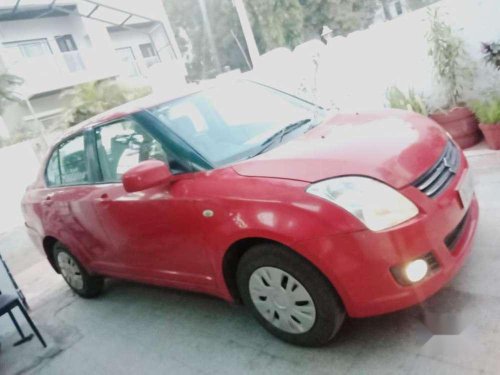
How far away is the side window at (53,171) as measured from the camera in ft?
13.3

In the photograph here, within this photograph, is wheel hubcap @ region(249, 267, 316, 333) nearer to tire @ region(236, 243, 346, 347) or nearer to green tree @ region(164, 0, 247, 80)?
tire @ region(236, 243, 346, 347)

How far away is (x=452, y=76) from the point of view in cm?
501

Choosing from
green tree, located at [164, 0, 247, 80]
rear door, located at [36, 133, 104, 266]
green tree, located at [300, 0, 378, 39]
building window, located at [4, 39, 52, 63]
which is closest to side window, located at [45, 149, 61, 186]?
rear door, located at [36, 133, 104, 266]

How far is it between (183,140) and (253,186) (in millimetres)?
668

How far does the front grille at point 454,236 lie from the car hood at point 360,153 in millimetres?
354

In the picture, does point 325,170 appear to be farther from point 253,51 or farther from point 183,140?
point 253,51

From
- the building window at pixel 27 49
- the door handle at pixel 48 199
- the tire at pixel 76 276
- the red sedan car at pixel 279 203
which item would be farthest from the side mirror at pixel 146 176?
the building window at pixel 27 49

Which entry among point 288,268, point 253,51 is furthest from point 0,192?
point 288,268

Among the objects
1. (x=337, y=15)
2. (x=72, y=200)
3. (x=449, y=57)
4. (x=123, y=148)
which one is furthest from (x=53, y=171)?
(x=337, y=15)

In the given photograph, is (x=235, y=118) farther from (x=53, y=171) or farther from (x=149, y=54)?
(x=149, y=54)

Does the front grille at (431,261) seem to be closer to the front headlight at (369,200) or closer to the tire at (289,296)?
the front headlight at (369,200)

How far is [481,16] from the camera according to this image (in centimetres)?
473

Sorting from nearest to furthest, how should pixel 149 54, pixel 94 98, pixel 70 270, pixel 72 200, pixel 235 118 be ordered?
pixel 235 118, pixel 72 200, pixel 70 270, pixel 94 98, pixel 149 54

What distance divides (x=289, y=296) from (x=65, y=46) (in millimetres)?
19483
